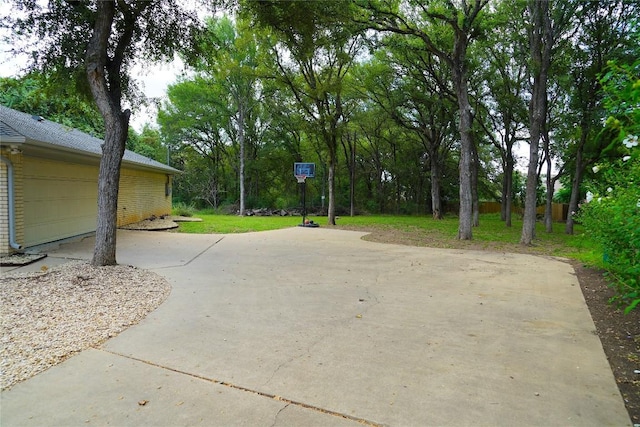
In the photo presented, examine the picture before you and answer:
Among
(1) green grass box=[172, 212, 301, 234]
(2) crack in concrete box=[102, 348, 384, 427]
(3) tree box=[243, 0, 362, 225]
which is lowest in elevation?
(1) green grass box=[172, 212, 301, 234]

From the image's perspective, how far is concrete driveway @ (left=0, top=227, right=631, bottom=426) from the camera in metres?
2.27

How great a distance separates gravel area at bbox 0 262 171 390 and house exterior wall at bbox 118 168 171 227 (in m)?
7.44

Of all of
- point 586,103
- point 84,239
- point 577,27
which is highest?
point 577,27

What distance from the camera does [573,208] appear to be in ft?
48.3

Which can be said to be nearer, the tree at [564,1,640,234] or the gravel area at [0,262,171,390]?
the gravel area at [0,262,171,390]

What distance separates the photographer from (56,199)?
29.5 feet

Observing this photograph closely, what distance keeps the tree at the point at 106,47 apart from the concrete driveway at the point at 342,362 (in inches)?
84.9

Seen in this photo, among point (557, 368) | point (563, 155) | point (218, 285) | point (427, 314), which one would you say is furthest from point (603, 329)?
point (563, 155)

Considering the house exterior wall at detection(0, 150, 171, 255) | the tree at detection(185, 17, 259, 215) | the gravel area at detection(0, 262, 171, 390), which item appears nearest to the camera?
the gravel area at detection(0, 262, 171, 390)

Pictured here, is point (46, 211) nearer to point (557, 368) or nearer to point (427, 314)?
point (427, 314)

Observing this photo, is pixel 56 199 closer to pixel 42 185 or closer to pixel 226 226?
pixel 42 185

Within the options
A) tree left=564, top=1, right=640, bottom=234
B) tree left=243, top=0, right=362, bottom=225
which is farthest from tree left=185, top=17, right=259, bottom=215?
tree left=564, top=1, right=640, bottom=234

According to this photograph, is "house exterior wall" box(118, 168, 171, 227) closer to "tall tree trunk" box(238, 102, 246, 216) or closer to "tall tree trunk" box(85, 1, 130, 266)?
"tall tree trunk" box(85, 1, 130, 266)

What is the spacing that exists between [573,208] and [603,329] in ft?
43.1
